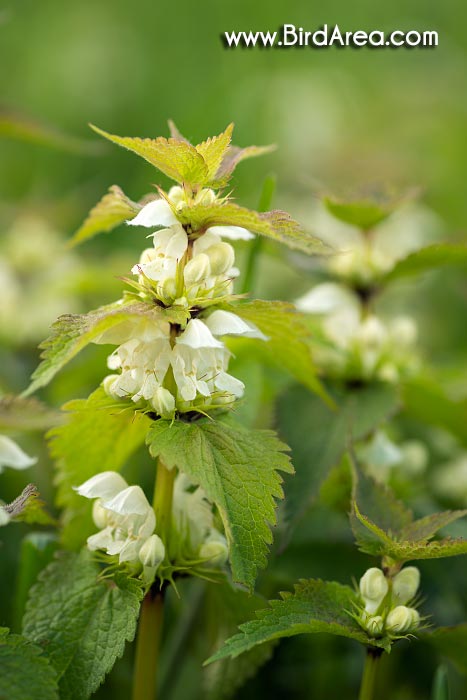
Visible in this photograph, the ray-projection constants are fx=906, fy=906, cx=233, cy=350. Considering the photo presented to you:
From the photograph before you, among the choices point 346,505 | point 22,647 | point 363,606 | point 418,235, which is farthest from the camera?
point 418,235

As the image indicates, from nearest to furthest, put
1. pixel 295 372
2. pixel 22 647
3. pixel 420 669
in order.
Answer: pixel 22 647 → pixel 295 372 → pixel 420 669

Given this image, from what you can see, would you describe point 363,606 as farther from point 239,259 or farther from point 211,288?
point 239,259

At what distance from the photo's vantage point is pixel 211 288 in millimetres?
829

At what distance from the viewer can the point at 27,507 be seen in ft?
2.73

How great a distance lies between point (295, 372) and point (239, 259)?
1.25 meters

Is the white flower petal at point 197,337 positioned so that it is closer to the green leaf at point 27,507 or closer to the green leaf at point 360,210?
the green leaf at point 27,507

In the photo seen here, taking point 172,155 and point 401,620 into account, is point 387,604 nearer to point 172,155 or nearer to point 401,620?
point 401,620

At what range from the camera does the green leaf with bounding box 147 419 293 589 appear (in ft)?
2.48

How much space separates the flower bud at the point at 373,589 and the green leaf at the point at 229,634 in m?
0.12

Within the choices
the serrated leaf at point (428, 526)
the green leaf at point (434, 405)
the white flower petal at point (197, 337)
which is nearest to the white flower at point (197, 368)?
the white flower petal at point (197, 337)

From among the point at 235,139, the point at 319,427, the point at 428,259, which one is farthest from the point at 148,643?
the point at 235,139

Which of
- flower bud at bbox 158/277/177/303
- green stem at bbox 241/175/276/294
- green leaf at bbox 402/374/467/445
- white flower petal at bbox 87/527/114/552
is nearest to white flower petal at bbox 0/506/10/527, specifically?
white flower petal at bbox 87/527/114/552

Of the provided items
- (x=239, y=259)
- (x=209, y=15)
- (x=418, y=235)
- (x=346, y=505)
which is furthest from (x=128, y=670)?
(x=209, y=15)

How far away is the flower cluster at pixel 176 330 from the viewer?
0.81 m
